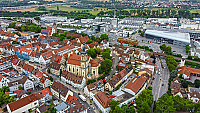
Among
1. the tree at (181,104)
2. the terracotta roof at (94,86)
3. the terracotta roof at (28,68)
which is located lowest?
the tree at (181,104)

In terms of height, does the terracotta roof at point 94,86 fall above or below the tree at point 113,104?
above

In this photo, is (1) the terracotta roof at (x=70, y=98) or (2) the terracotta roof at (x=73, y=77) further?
(2) the terracotta roof at (x=73, y=77)

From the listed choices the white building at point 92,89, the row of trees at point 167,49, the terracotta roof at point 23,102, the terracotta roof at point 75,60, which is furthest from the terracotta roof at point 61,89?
the row of trees at point 167,49

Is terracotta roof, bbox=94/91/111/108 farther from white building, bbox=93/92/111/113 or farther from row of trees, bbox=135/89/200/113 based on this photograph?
row of trees, bbox=135/89/200/113

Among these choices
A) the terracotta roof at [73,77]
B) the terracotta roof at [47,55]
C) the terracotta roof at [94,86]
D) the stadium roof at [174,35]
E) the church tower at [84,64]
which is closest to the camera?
the terracotta roof at [94,86]

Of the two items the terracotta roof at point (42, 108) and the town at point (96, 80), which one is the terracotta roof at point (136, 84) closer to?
the town at point (96, 80)

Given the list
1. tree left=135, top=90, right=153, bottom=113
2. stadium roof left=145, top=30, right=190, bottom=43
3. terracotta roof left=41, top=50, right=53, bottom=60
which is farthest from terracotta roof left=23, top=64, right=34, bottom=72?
stadium roof left=145, top=30, right=190, bottom=43

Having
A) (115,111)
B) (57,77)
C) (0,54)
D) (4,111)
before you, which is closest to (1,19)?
(0,54)
